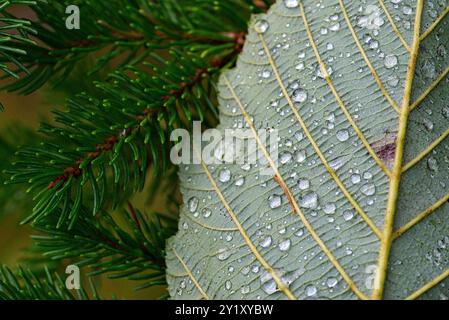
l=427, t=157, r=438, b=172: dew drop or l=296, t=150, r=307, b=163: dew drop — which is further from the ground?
l=296, t=150, r=307, b=163: dew drop

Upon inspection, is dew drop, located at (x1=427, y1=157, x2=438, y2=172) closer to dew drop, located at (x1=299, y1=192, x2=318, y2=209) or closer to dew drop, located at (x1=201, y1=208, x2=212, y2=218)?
dew drop, located at (x1=299, y1=192, x2=318, y2=209)

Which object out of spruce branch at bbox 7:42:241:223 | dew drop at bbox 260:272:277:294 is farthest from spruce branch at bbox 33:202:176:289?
dew drop at bbox 260:272:277:294

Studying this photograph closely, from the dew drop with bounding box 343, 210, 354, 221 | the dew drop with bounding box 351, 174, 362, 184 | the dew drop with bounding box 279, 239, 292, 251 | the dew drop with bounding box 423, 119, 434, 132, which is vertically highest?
the dew drop with bounding box 423, 119, 434, 132

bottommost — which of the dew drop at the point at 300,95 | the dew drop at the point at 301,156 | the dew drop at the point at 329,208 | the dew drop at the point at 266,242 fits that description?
the dew drop at the point at 266,242

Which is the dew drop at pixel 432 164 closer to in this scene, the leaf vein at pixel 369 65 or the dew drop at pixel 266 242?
the leaf vein at pixel 369 65

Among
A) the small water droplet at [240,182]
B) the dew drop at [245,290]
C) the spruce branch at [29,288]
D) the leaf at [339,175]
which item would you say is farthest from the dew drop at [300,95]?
the spruce branch at [29,288]

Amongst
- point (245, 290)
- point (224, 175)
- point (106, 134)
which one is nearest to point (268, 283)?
point (245, 290)
